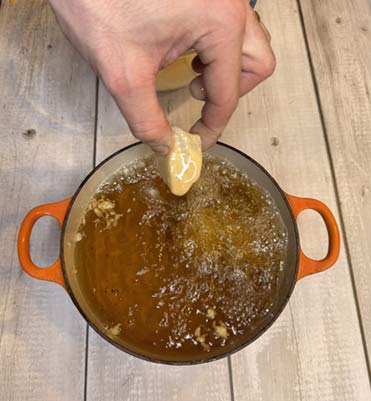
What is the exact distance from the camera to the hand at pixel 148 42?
36cm

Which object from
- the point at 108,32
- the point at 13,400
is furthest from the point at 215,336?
the point at 108,32

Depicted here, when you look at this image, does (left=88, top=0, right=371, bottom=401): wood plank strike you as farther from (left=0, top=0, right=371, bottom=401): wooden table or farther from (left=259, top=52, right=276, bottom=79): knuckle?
(left=259, top=52, right=276, bottom=79): knuckle

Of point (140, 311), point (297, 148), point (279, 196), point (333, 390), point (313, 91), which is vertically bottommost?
point (333, 390)

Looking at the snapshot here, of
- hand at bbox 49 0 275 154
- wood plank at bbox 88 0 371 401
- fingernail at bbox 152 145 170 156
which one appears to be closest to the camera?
hand at bbox 49 0 275 154

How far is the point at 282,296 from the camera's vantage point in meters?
0.55

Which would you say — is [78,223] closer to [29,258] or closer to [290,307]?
[29,258]

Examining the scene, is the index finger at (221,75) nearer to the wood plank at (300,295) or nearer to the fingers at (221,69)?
the fingers at (221,69)

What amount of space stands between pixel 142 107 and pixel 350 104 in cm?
50

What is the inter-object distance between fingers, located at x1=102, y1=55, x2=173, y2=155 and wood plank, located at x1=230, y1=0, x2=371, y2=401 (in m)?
0.32

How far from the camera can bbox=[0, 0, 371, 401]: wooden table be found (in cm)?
59

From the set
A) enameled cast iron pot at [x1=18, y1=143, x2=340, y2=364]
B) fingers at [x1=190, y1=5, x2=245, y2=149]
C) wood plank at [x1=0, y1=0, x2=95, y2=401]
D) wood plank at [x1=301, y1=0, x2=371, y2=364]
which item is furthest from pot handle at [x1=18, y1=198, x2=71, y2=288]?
wood plank at [x1=301, y1=0, x2=371, y2=364]

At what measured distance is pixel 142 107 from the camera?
0.40 m

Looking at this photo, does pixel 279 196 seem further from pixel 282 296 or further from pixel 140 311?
pixel 140 311

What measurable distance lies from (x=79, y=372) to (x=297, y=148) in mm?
470
